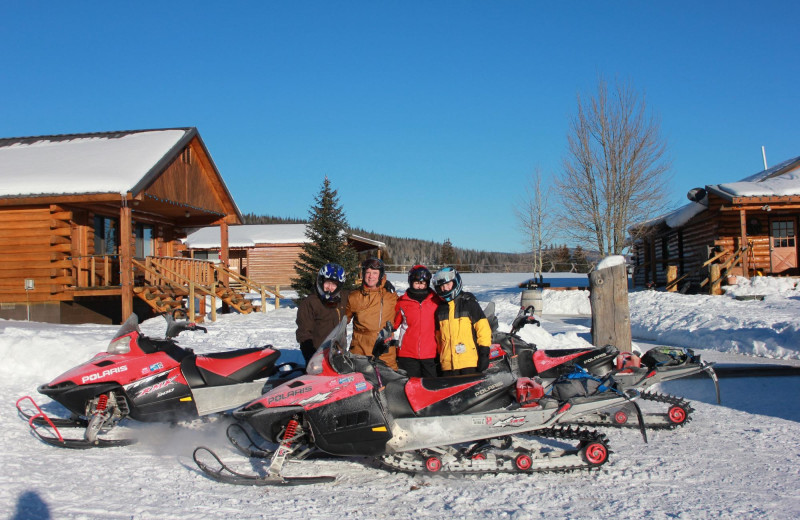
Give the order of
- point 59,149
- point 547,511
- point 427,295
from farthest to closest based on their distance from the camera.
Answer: point 59,149 < point 427,295 < point 547,511

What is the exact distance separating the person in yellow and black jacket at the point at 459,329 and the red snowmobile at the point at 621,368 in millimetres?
1216

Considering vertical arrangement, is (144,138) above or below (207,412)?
above

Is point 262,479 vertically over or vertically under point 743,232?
under

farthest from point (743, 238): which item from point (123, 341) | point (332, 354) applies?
point (123, 341)

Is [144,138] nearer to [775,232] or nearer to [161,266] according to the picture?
[161,266]

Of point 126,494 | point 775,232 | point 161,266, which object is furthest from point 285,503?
point 775,232

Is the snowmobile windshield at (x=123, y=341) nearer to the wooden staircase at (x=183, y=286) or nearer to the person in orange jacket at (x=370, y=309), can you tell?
the person in orange jacket at (x=370, y=309)

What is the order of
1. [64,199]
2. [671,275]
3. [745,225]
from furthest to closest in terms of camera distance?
[671,275], [745,225], [64,199]

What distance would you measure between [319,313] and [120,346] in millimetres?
1738

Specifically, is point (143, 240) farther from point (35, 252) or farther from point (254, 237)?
point (254, 237)

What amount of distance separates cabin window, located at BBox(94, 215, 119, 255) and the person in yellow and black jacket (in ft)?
43.4

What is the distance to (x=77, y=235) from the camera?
14.8m

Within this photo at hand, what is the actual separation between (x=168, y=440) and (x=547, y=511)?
3350 mm

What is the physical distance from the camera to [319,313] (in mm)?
5344
